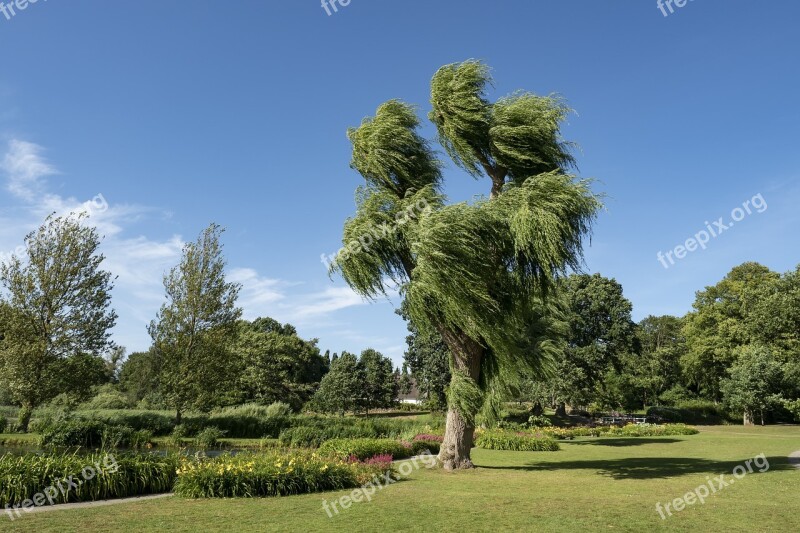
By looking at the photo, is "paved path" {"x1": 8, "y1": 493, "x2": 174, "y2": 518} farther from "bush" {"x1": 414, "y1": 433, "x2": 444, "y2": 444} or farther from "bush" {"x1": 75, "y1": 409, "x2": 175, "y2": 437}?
"bush" {"x1": 75, "y1": 409, "x2": 175, "y2": 437}

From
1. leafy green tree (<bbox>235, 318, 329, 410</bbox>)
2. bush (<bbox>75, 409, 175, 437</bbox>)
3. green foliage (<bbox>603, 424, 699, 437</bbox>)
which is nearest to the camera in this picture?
bush (<bbox>75, 409, 175, 437</bbox>)

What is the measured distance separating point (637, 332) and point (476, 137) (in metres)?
38.9

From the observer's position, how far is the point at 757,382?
142ft

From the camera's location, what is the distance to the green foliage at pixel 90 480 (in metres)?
10.2

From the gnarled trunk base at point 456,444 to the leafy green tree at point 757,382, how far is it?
38437 mm

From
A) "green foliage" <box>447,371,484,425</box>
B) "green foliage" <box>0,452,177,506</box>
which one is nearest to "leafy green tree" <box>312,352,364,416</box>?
"green foliage" <box>447,371,484,425</box>

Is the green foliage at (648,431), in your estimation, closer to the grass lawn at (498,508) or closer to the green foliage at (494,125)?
the grass lawn at (498,508)

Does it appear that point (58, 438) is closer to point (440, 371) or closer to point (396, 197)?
point (396, 197)

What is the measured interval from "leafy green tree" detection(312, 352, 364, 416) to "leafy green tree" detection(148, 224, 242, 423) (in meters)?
27.6

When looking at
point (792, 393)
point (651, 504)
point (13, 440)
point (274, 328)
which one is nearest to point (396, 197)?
point (651, 504)

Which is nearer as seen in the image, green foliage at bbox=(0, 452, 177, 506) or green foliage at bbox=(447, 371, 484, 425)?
green foliage at bbox=(0, 452, 177, 506)

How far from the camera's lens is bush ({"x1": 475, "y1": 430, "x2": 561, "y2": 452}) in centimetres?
2538

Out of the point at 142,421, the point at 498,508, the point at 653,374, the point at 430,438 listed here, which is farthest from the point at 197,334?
the point at 653,374

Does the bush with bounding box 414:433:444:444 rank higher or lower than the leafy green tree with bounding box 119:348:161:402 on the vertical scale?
lower
